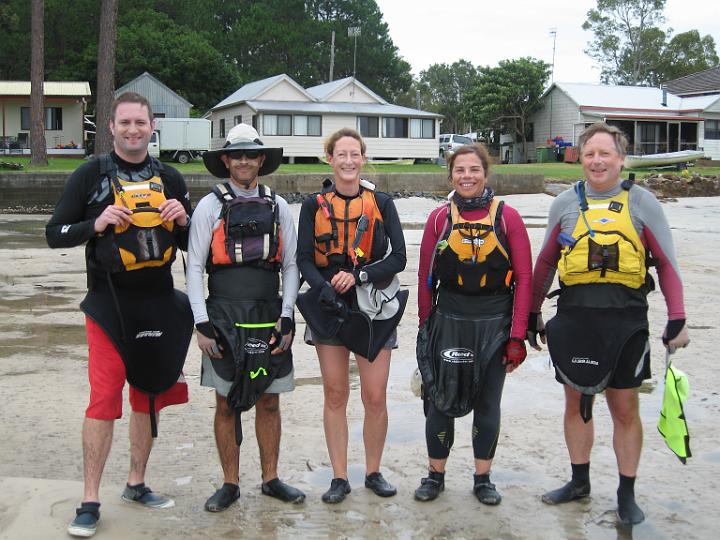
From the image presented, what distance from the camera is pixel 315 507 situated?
4.28 m

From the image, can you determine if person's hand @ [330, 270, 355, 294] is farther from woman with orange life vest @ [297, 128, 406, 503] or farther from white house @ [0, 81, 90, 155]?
white house @ [0, 81, 90, 155]

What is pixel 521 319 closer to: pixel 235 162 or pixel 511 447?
pixel 511 447

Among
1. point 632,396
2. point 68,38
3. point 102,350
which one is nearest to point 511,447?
point 632,396

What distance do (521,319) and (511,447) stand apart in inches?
49.4

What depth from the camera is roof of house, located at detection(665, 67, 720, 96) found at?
52344 millimetres

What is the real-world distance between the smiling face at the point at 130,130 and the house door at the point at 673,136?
4817 cm

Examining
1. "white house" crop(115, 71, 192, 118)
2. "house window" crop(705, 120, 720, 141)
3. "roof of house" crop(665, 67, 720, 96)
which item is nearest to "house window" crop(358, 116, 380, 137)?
"white house" crop(115, 71, 192, 118)

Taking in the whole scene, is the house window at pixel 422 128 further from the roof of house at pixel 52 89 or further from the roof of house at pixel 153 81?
the roof of house at pixel 52 89

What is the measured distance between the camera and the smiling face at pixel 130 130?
13.4 feet

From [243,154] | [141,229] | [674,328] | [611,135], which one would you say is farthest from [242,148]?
[674,328]

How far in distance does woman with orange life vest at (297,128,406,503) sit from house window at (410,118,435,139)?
40.8 meters

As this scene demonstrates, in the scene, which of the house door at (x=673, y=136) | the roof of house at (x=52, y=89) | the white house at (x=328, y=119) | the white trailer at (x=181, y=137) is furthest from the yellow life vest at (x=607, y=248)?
the house door at (x=673, y=136)

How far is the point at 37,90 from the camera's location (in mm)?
34062

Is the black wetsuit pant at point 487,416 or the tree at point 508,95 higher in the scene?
the tree at point 508,95
